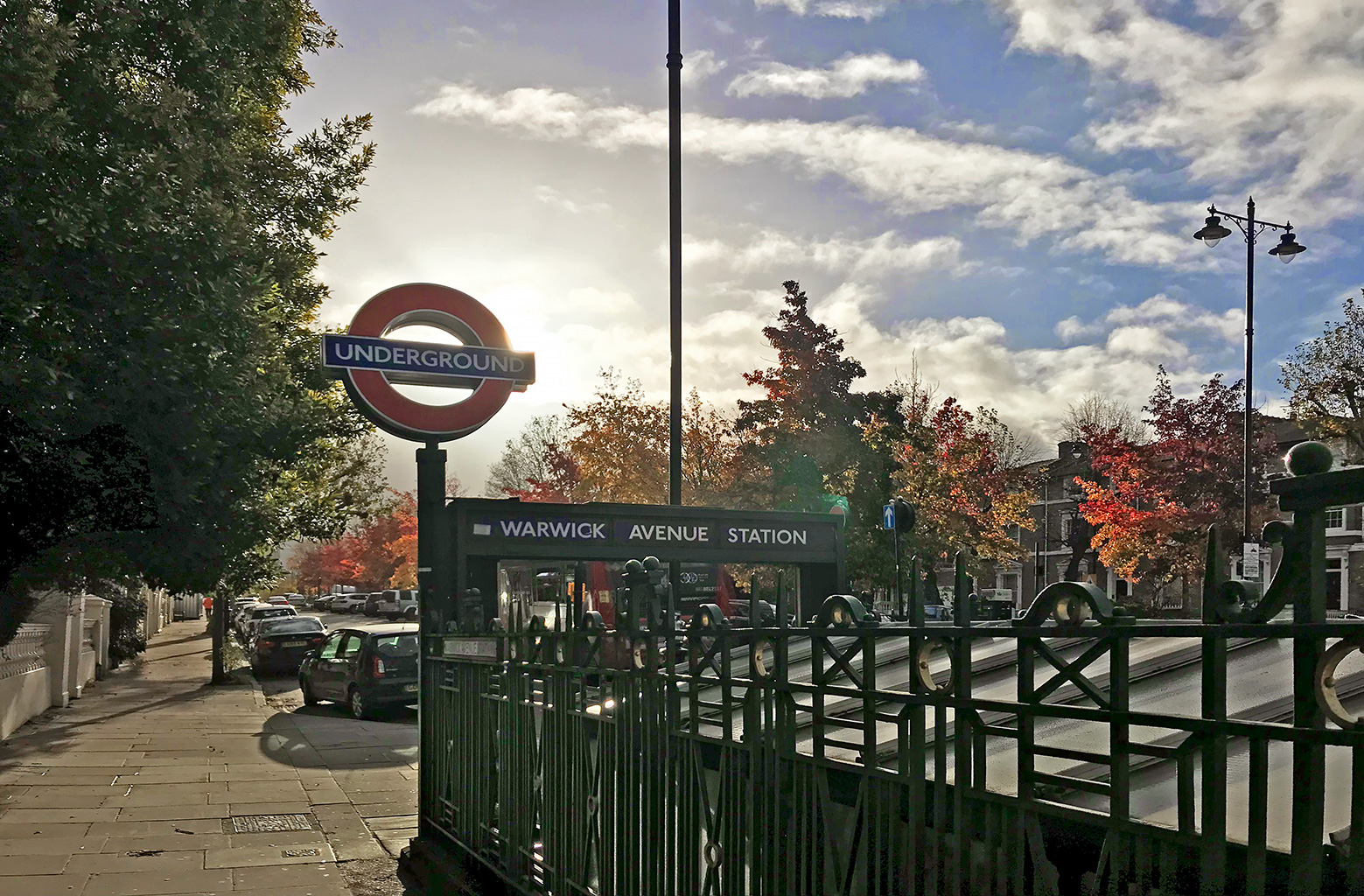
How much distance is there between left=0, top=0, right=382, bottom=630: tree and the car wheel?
12.2 ft

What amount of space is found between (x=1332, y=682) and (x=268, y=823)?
916 cm

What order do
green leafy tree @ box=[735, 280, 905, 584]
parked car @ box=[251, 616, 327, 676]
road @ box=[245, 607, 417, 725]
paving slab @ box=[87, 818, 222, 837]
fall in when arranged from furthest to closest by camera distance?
green leafy tree @ box=[735, 280, 905, 584] → parked car @ box=[251, 616, 327, 676] → road @ box=[245, 607, 417, 725] → paving slab @ box=[87, 818, 222, 837]

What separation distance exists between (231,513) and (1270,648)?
11.7m

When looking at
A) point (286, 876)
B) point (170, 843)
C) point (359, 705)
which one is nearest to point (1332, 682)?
point (286, 876)

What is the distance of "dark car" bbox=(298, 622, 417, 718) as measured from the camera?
18.1 m

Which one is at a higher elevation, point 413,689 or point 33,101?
point 33,101

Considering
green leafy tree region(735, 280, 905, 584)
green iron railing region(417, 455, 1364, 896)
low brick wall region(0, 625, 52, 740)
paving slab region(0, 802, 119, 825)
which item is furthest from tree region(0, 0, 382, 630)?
green leafy tree region(735, 280, 905, 584)

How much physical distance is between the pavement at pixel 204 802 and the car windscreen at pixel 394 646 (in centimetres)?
109

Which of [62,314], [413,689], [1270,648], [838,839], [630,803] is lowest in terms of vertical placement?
[413,689]

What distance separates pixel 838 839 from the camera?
3199 millimetres

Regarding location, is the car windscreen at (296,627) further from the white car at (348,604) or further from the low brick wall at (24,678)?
the white car at (348,604)

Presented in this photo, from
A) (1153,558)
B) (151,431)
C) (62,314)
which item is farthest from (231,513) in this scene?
(1153,558)

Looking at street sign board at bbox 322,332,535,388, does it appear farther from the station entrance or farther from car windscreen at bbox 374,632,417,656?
car windscreen at bbox 374,632,417,656

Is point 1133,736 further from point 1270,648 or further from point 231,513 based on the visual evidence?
point 231,513
